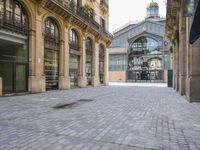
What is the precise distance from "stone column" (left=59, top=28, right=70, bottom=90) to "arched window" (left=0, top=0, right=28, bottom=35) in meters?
5.37

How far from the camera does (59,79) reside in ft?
68.3

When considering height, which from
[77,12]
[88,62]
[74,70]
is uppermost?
[77,12]

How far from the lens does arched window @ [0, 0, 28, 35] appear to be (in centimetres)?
1420

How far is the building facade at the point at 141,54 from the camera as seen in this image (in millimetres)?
49688

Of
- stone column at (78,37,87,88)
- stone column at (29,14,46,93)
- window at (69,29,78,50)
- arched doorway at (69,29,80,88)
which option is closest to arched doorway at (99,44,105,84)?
stone column at (78,37,87,88)

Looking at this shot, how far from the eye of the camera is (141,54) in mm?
51094

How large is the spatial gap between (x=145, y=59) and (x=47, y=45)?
116 ft

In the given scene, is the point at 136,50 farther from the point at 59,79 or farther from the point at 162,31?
the point at 59,79

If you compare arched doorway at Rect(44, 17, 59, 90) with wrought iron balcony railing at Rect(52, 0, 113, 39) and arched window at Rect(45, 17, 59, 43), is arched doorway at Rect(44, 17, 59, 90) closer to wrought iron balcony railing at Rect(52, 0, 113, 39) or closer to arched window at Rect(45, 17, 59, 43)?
arched window at Rect(45, 17, 59, 43)

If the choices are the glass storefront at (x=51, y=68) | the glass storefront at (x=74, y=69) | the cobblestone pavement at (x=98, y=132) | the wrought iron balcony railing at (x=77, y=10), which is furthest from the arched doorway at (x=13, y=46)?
the cobblestone pavement at (x=98, y=132)

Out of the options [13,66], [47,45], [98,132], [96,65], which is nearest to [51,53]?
[47,45]

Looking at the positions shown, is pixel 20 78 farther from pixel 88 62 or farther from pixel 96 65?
pixel 96 65

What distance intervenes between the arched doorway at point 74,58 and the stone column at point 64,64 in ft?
4.32

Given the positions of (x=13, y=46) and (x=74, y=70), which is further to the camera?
(x=74, y=70)
